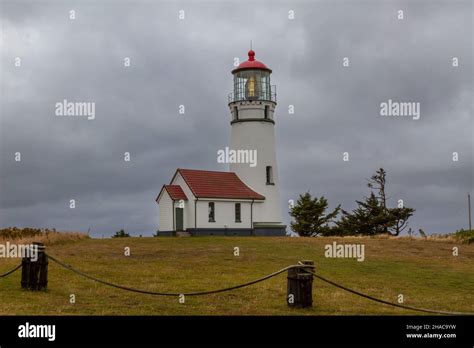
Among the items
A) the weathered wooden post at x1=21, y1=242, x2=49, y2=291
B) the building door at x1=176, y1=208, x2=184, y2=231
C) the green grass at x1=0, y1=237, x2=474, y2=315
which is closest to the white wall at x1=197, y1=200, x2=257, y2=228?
the building door at x1=176, y1=208, x2=184, y2=231

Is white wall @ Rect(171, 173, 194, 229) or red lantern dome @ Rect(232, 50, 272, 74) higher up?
red lantern dome @ Rect(232, 50, 272, 74)

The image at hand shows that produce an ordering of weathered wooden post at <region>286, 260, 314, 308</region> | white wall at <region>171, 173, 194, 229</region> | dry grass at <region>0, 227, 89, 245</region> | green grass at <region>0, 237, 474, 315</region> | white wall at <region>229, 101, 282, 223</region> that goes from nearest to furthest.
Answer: weathered wooden post at <region>286, 260, 314, 308</region>, green grass at <region>0, 237, 474, 315</region>, dry grass at <region>0, 227, 89, 245</region>, white wall at <region>171, 173, 194, 229</region>, white wall at <region>229, 101, 282, 223</region>

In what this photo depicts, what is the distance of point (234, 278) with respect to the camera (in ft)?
60.5

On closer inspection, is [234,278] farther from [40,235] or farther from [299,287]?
[40,235]

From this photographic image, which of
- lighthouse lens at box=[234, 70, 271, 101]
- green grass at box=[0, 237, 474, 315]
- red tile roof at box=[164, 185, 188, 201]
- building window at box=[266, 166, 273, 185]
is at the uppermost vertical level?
lighthouse lens at box=[234, 70, 271, 101]

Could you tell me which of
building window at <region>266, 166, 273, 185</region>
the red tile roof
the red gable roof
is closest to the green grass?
the red tile roof

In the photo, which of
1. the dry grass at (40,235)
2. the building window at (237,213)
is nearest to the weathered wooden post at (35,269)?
the dry grass at (40,235)

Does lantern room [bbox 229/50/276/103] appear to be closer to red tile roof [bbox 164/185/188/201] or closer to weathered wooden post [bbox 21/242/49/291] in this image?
red tile roof [bbox 164/185/188/201]

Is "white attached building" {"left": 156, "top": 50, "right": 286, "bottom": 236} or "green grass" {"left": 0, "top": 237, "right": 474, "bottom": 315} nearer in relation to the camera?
"green grass" {"left": 0, "top": 237, "right": 474, "bottom": 315}

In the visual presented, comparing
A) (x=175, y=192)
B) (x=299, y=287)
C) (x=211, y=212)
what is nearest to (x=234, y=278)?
(x=299, y=287)

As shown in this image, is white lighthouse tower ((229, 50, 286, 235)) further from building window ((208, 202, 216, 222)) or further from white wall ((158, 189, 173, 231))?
white wall ((158, 189, 173, 231))

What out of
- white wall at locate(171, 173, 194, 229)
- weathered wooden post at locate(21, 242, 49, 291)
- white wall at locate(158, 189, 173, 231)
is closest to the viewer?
weathered wooden post at locate(21, 242, 49, 291)

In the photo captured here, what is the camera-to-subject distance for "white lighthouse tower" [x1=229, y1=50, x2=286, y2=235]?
138 feet

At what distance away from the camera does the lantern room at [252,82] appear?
42.2m
